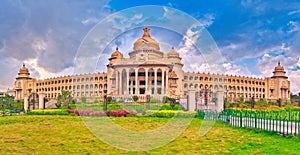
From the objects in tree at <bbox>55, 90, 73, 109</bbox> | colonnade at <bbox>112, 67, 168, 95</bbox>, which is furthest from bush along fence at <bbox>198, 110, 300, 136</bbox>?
colonnade at <bbox>112, 67, 168, 95</bbox>

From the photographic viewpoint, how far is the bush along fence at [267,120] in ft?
31.2

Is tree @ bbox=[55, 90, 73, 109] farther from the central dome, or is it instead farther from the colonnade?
the colonnade

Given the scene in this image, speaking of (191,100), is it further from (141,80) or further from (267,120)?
(141,80)

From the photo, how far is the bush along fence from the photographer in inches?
375

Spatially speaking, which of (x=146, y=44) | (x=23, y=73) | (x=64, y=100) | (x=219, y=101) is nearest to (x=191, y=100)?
(x=219, y=101)

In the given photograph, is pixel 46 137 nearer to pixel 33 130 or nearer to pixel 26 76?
pixel 33 130

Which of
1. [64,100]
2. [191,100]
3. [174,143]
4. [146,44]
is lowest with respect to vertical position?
[174,143]

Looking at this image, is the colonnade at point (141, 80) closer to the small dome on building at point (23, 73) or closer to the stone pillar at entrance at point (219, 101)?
the stone pillar at entrance at point (219, 101)

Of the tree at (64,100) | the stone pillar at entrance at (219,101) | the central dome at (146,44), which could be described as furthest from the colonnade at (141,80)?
the stone pillar at entrance at (219,101)

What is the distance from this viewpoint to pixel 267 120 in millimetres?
10633

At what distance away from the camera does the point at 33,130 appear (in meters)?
10.9

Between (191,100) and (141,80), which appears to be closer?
(191,100)

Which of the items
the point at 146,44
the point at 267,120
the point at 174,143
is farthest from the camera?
the point at 146,44

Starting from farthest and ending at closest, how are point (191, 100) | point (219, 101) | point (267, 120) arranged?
point (191, 100)
point (219, 101)
point (267, 120)
